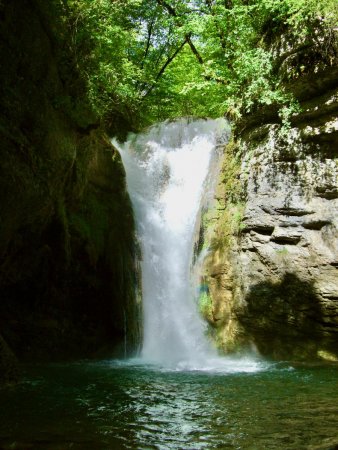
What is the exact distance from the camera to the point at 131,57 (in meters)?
16.5

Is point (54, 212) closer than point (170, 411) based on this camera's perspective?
No

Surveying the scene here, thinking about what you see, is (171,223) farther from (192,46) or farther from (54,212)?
(192,46)

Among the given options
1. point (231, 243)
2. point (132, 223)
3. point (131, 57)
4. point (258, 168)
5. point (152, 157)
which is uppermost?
point (131, 57)

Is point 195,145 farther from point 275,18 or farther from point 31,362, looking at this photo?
point 31,362

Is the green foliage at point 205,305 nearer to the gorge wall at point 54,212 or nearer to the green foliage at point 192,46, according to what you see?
the gorge wall at point 54,212

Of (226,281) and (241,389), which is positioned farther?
(226,281)

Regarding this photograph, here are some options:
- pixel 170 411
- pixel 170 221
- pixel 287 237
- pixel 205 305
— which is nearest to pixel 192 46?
pixel 170 221

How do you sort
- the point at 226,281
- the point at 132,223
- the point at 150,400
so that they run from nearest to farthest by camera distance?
the point at 150,400
the point at 226,281
the point at 132,223

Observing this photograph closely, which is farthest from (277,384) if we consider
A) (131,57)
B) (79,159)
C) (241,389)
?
(131,57)

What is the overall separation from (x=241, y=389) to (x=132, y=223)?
20.4ft

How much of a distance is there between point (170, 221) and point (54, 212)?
13.1 feet

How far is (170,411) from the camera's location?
484cm

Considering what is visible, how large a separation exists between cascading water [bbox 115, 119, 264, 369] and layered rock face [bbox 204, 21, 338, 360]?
→ 81 cm

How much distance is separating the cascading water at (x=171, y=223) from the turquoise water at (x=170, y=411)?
2267 millimetres
